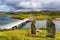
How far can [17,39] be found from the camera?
57.6 ft

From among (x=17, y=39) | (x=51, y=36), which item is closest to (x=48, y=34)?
(x=51, y=36)

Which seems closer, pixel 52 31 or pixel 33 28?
pixel 52 31

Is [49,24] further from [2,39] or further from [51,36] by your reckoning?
[2,39]

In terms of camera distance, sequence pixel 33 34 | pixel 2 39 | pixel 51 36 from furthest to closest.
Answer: pixel 33 34
pixel 51 36
pixel 2 39

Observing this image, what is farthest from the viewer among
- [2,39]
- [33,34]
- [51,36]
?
[33,34]

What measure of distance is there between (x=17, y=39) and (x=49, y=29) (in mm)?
9098

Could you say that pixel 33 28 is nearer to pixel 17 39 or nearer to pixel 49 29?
pixel 49 29

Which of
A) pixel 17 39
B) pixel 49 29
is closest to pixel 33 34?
pixel 49 29

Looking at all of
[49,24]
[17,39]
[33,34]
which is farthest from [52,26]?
[17,39]

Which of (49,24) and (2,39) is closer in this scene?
(2,39)

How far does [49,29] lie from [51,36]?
999 mm

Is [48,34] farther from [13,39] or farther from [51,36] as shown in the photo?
[13,39]

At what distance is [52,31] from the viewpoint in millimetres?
25641

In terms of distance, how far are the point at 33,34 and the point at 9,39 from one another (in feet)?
37.4
